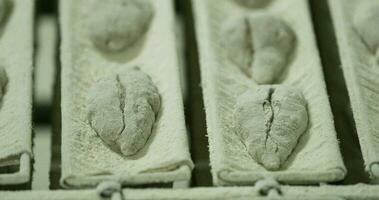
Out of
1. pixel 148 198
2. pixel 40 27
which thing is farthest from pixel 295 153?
pixel 40 27

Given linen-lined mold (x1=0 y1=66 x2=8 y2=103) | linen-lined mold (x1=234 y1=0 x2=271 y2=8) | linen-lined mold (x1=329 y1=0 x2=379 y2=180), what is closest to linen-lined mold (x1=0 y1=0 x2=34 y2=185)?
linen-lined mold (x1=0 y1=66 x2=8 y2=103)

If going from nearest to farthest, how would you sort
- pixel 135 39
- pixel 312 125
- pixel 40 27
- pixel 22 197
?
pixel 22 197
pixel 312 125
pixel 135 39
pixel 40 27

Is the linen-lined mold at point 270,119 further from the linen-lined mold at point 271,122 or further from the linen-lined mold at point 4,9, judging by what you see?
the linen-lined mold at point 4,9

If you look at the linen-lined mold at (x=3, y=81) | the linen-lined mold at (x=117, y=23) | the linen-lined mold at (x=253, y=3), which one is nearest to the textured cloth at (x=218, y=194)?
the linen-lined mold at (x=3, y=81)

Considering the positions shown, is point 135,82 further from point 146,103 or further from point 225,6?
point 225,6

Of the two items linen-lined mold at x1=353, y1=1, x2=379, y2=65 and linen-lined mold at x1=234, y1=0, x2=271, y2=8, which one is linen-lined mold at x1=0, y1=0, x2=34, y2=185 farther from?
linen-lined mold at x1=353, y1=1, x2=379, y2=65

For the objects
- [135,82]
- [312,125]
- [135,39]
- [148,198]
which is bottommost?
[148,198]

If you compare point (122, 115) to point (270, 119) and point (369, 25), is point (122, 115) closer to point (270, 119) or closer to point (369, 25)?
point (270, 119)
